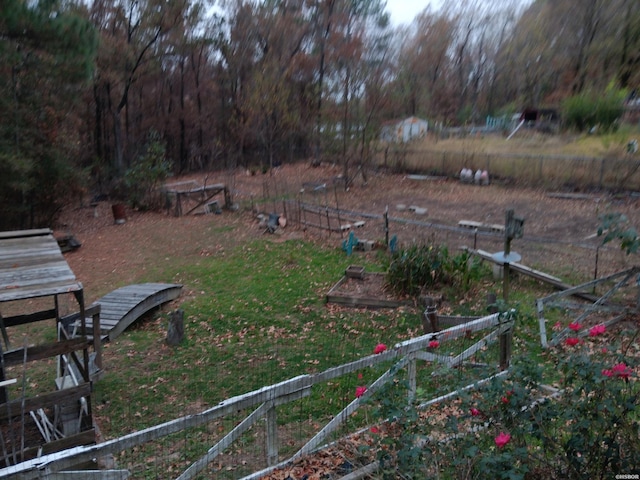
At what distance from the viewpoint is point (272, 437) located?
402 centimetres

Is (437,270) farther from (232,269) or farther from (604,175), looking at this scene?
(604,175)

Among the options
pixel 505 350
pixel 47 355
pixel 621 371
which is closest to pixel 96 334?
pixel 47 355

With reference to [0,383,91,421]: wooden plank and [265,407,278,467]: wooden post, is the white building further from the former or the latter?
[265,407,278,467]: wooden post

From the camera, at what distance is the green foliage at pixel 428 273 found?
372 inches

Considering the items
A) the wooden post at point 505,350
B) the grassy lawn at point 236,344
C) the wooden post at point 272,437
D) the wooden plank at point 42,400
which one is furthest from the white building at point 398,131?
the wooden post at point 272,437

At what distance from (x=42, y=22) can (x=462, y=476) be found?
15.5 m

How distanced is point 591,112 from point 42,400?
2239 cm

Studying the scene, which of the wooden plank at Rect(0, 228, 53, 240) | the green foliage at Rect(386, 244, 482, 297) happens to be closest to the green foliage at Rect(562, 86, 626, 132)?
the green foliage at Rect(386, 244, 482, 297)

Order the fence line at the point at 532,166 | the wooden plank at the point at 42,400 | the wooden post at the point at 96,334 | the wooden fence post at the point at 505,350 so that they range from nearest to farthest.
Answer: the wooden plank at the point at 42,400 → the wooden fence post at the point at 505,350 → the wooden post at the point at 96,334 → the fence line at the point at 532,166

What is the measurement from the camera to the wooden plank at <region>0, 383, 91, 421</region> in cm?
486

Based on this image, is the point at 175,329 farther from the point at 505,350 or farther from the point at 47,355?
the point at 505,350

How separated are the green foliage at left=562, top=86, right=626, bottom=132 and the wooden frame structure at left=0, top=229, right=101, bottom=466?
17.6 metres

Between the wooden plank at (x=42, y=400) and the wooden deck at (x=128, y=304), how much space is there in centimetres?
351

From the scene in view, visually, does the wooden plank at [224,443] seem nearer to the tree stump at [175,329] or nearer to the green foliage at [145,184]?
the tree stump at [175,329]
